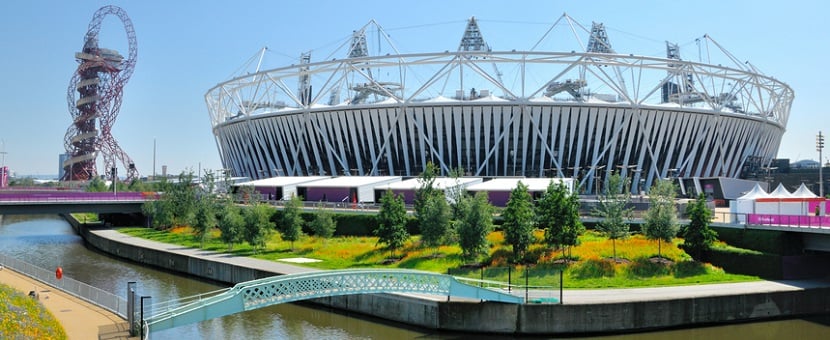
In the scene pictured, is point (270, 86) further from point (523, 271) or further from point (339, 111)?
point (523, 271)

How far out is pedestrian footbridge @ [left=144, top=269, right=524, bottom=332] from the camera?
2089cm

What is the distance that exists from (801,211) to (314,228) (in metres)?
26.3

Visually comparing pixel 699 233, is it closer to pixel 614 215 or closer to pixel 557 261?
pixel 614 215

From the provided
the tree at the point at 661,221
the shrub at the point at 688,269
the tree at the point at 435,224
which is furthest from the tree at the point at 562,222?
the tree at the point at 435,224

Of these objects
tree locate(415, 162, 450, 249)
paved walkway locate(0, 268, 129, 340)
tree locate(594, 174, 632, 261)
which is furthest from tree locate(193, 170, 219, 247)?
tree locate(594, 174, 632, 261)

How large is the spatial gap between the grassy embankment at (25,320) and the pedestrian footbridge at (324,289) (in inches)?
125

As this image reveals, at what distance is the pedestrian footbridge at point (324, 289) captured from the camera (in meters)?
20.9

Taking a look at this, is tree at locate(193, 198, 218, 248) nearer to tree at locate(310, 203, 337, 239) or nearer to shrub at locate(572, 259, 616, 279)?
tree at locate(310, 203, 337, 239)

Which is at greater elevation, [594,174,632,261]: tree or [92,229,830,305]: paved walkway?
[594,174,632,261]: tree

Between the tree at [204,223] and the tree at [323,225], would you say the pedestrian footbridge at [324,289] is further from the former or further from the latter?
the tree at [204,223]

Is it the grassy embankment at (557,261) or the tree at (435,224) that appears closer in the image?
the grassy embankment at (557,261)

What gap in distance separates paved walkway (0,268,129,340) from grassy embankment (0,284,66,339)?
506 millimetres

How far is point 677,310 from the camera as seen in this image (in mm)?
25203

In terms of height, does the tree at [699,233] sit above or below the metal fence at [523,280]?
above
